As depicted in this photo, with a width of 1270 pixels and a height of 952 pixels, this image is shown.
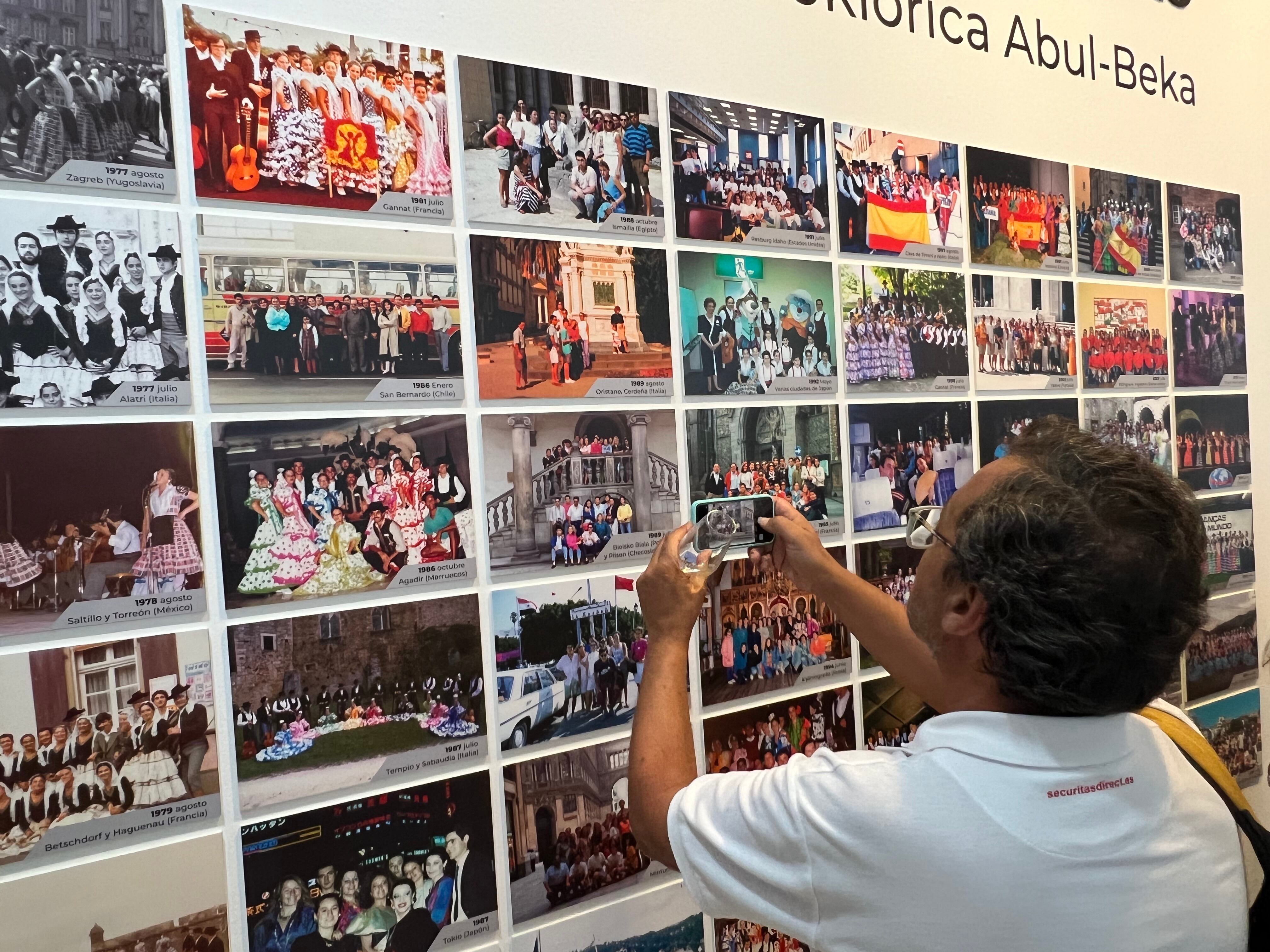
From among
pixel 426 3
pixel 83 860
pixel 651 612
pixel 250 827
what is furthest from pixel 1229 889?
pixel 426 3

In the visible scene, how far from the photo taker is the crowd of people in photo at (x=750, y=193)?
1.84 metres

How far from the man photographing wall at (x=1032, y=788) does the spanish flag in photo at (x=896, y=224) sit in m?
0.99

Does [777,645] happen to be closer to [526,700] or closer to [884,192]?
[526,700]

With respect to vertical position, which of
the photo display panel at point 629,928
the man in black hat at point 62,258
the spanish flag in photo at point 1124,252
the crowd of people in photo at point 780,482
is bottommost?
the photo display panel at point 629,928

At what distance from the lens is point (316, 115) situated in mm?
1470

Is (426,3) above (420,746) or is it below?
above

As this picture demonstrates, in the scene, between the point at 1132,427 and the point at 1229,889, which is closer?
the point at 1229,889

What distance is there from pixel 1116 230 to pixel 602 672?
188 cm

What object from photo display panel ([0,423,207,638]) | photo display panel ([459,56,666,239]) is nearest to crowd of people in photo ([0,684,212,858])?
photo display panel ([0,423,207,638])

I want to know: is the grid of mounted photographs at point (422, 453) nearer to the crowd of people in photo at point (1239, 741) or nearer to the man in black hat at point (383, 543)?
the man in black hat at point (383, 543)

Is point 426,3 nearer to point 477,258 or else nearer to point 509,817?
point 477,258

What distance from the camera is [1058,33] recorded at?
2385 millimetres

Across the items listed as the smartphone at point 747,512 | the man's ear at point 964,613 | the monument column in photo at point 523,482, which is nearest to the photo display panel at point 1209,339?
the smartphone at point 747,512

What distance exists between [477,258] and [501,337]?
0.14 metres
